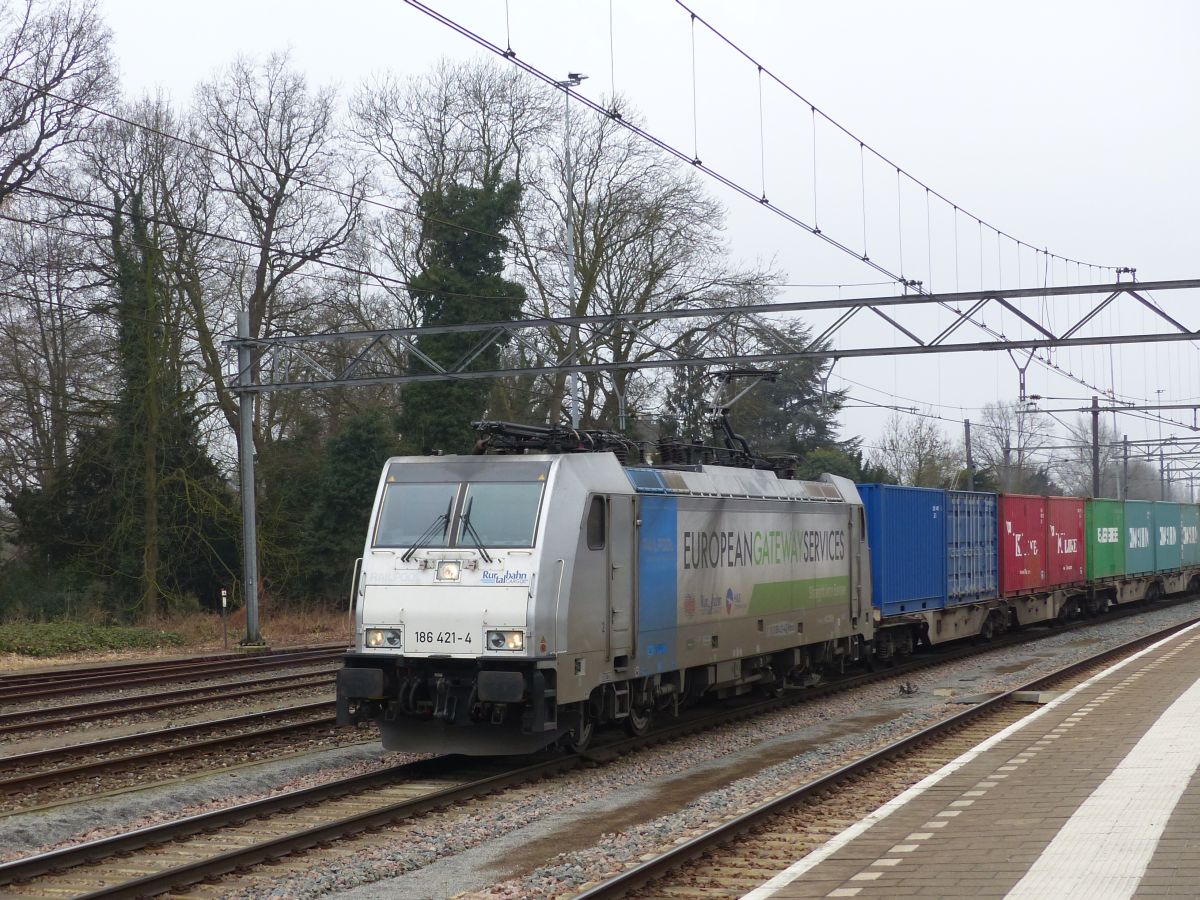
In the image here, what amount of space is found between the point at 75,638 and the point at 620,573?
62.4ft

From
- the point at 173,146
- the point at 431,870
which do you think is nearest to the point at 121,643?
the point at 173,146

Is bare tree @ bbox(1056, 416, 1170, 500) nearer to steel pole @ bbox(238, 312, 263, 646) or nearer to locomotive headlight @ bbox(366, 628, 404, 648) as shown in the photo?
steel pole @ bbox(238, 312, 263, 646)

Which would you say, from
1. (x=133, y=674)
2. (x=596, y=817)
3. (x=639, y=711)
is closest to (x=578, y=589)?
(x=596, y=817)

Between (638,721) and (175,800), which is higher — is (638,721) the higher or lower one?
the higher one

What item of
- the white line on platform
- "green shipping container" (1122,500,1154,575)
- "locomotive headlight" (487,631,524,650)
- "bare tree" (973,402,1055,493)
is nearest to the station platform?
the white line on platform

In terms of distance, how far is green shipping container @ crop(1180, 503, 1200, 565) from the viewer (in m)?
43.0

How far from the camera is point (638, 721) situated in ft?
46.5

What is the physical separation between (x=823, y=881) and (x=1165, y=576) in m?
37.9

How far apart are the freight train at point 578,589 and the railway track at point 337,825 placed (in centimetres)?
47

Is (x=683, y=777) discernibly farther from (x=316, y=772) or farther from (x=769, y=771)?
(x=316, y=772)

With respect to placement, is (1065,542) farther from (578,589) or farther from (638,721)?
(578,589)

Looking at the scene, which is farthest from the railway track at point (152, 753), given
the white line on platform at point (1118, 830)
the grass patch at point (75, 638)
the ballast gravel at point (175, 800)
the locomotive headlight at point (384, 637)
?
the grass patch at point (75, 638)

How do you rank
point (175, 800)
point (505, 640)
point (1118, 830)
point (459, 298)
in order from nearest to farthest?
point (1118, 830) < point (175, 800) < point (505, 640) < point (459, 298)

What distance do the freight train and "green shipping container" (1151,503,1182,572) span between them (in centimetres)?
2359
